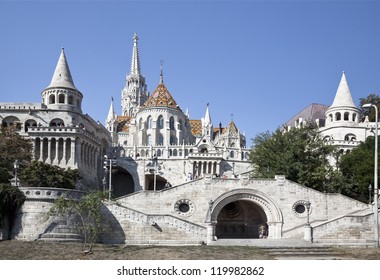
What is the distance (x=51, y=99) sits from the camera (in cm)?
5538

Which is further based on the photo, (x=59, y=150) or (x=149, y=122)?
(x=149, y=122)

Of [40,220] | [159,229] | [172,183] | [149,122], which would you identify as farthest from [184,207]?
[149,122]

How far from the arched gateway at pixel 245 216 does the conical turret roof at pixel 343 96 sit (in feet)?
77.9

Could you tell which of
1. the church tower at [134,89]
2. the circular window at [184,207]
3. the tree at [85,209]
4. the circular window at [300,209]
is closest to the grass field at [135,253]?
the tree at [85,209]

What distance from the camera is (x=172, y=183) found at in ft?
201

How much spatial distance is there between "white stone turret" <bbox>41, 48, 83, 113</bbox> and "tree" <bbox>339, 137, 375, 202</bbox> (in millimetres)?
26979

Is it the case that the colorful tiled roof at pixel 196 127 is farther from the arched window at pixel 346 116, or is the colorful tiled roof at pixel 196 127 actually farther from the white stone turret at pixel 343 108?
the arched window at pixel 346 116

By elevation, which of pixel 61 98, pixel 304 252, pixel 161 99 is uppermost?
pixel 161 99

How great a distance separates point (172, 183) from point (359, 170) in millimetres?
24234

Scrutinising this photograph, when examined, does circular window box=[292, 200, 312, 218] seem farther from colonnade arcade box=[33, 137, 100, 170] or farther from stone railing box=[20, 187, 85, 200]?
colonnade arcade box=[33, 137, 100, 170]

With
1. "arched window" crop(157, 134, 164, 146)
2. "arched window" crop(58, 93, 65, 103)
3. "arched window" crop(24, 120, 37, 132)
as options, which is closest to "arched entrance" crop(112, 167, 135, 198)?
"arched window" crop(58, 93, 65, 103)

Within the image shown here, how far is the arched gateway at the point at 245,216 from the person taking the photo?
38812 millimetres

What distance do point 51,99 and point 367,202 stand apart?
106 feet

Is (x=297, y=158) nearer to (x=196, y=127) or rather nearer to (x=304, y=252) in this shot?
(x=304, y=252)
